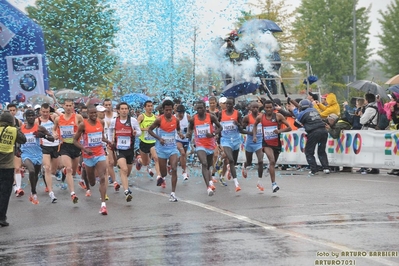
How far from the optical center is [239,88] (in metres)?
22.7

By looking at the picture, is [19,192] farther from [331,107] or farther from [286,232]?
[331,107]

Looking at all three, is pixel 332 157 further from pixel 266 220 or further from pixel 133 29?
pixel 266 220

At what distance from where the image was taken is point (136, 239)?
10.0 metres

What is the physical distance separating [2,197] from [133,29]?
10861 mm

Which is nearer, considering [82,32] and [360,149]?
[360,149]

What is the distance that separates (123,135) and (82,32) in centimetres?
1405

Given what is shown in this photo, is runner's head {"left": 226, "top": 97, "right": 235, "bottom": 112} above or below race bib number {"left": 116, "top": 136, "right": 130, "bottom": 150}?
above

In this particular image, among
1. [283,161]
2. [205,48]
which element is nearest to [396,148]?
[283,161]

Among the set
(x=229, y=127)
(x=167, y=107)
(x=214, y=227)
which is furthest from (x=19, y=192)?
(x=214, y=227)

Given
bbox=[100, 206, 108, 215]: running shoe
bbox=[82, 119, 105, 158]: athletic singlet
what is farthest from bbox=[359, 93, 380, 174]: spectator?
bbox=[100, 206, 108, 215]: running shoe

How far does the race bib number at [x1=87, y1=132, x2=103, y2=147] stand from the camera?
45.0 feet

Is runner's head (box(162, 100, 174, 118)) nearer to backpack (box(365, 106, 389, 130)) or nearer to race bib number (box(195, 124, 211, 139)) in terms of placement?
race bib number (box(195, 124, 211, 139))

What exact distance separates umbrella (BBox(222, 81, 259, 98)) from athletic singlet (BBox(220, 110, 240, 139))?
6259mm

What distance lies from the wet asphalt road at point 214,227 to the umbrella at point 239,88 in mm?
6470
